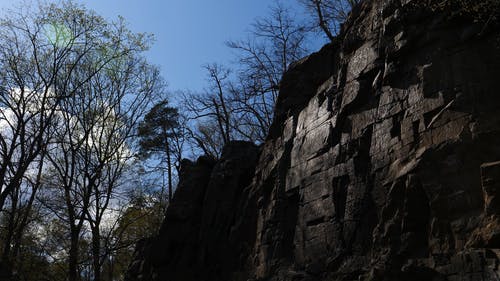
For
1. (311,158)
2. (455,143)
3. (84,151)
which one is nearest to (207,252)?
(311,158)

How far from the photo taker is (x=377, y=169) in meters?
11.5

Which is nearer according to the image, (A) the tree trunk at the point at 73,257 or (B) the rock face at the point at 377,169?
(B) the rock face at the point at 377,169

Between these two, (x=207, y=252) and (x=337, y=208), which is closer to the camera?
(x=337, y=208)

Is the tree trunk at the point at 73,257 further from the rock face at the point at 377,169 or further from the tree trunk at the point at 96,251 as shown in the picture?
the rock face at the point at 377,169

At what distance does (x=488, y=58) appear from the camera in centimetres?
1045

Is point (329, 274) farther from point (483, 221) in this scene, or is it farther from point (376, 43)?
point (376, 43)

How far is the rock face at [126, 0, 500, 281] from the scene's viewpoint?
31.2 feet

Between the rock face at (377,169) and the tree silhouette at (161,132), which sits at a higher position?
the tree silhouette at (161,132)

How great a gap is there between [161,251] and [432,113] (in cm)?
1119

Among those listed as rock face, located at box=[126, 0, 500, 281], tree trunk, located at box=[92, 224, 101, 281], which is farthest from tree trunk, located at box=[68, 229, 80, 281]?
rock face, located at box=[126, 0, 500, 281]

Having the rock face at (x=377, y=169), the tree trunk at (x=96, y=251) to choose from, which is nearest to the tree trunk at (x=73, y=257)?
the tree trunk at (x=96, y=251)

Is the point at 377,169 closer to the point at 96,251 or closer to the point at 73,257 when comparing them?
the point at 73,257

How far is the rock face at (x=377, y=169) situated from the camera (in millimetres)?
9516

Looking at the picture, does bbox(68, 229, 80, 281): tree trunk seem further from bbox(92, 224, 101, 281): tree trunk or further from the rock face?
the rock face
